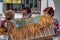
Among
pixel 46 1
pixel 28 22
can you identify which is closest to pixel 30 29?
pixel 28 22

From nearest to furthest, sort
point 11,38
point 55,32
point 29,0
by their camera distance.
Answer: point 11,38 → point 55,32 → point 29,0

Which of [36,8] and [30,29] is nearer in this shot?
[30,29]

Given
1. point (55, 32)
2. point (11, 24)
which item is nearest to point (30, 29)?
point (11, 24)

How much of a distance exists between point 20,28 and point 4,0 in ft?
13.4

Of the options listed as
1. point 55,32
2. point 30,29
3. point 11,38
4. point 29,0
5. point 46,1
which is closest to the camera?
point 11,38

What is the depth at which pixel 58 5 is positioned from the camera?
10.6 feet

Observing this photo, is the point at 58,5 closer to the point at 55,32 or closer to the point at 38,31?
the point at 55,32

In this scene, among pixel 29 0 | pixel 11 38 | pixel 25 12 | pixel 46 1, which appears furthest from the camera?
pixel 29 0

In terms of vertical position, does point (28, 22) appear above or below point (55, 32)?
above

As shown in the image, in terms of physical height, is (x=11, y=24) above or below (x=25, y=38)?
above

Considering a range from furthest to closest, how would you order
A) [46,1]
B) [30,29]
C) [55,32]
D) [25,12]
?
[46,1], [25,12], [55,32], [30,29]

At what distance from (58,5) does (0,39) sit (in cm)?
171

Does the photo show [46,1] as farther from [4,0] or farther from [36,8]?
[4,0]

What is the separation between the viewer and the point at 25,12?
10.1 ft
